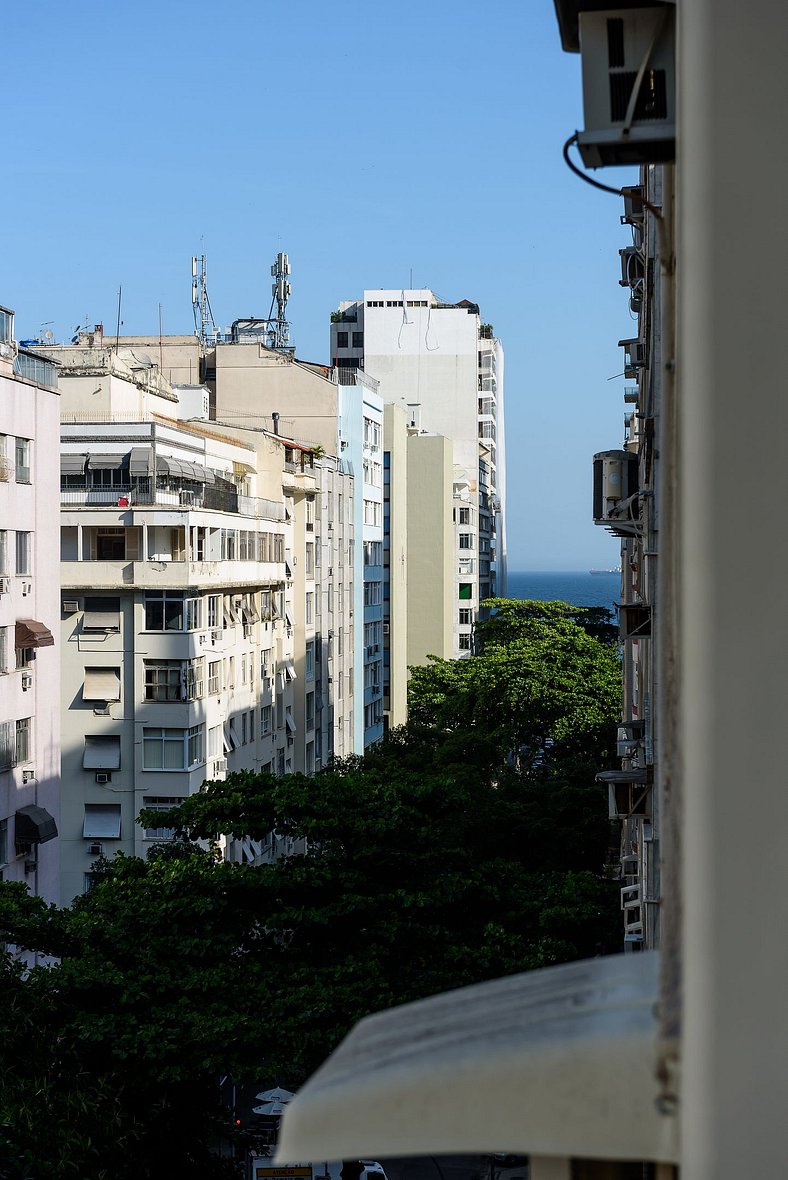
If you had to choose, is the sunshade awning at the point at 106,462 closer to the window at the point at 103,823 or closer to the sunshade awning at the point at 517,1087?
the window at the point at 103,823

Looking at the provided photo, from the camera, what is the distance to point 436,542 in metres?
73.4

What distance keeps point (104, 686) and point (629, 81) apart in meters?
33.3

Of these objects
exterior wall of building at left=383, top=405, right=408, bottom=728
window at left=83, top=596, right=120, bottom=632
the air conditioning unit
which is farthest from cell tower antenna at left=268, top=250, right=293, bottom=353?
the air conditioning unit

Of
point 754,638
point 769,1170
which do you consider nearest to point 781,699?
point 754,638

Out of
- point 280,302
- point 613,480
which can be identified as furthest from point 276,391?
point 613,480

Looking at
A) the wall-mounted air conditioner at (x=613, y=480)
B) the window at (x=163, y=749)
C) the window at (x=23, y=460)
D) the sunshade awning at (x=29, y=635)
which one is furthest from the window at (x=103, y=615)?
the wall-mounted air conditioner at (x=613, y=480)

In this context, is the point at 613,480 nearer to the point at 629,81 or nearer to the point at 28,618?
the point at 629,81

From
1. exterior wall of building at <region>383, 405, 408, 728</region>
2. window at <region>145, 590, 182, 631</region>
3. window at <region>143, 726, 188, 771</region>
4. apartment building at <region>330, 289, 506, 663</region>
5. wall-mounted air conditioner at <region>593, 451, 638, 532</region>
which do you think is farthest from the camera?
apartment building at <region>330, 289, 506, 663</region>

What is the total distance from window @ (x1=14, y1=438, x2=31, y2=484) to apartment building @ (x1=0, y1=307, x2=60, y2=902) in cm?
2

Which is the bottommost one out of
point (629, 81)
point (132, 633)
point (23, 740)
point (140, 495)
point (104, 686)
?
point (23, 740)

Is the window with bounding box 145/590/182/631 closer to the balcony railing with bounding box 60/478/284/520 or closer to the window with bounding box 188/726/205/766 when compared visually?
the balcony railing with bounding box 60/478/284/520

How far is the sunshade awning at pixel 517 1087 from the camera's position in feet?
6.24

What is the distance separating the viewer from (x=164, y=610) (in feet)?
115

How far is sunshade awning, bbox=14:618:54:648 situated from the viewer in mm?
27891
